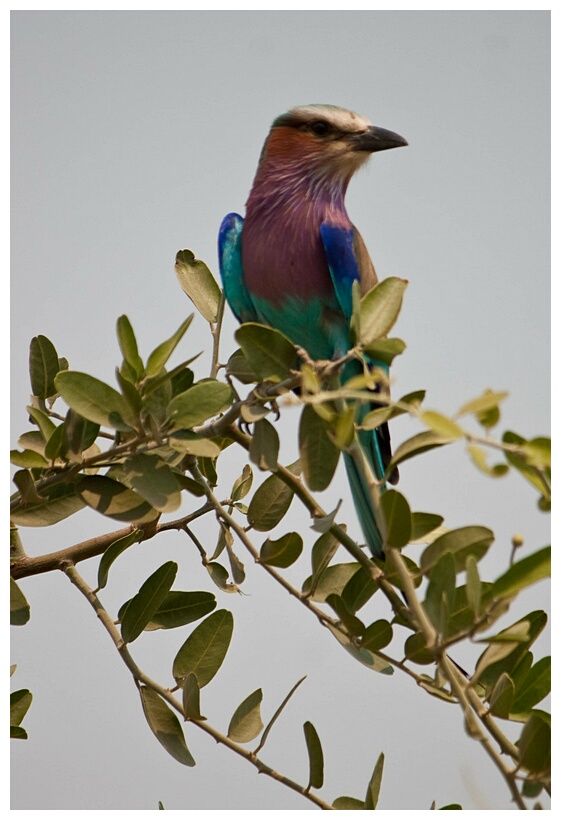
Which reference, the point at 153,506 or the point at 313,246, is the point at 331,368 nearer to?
the point at 153,506

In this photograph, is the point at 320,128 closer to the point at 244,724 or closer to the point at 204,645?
the point at 204,645

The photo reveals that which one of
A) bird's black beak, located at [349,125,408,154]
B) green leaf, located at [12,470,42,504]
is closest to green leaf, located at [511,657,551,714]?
green leaf, located at [12,470,42,504]

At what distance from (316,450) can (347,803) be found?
639 mm

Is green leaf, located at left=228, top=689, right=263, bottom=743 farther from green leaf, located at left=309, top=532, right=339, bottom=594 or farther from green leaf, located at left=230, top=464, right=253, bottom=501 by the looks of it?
green leaf, located at left=230, top=464, right=253, bottom=501

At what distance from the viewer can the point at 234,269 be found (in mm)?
3139

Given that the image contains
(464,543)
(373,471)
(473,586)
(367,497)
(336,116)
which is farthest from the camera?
(336,116)

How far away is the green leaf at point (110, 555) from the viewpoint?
1829 millimetres

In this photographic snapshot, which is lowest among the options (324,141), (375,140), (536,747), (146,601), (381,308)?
(536,747)

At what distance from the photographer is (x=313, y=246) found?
2951 mm

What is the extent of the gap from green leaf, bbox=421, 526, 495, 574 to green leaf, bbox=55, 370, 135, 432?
0.56 meters

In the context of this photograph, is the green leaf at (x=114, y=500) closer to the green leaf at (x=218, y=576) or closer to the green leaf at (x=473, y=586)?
the green leaf at (x=218, y=576)

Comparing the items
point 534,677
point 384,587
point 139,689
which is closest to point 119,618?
point 139,689

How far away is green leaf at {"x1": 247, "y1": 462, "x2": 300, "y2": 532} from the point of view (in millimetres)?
1900

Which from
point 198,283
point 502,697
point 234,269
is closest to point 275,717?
point 502,697
